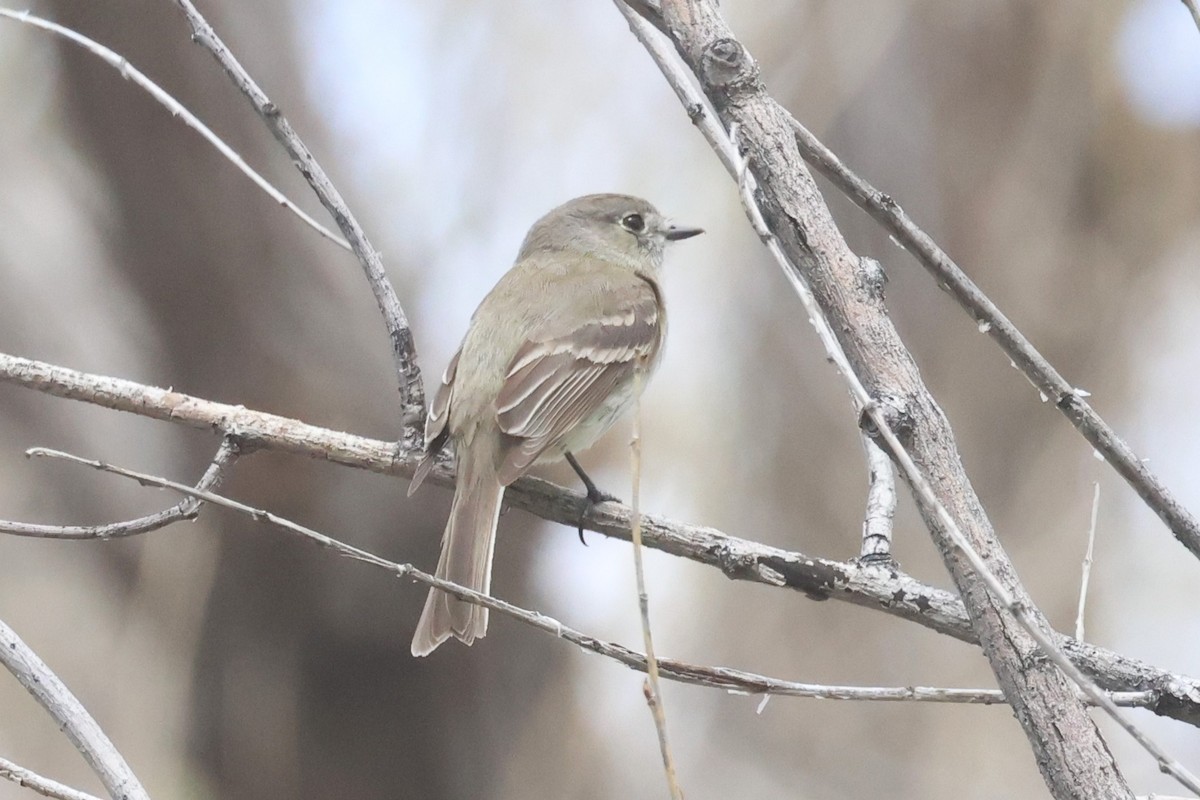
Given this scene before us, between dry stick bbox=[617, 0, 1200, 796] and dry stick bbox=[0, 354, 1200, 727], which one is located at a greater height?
dry stick bbox=[0, 354, 1200, 727]

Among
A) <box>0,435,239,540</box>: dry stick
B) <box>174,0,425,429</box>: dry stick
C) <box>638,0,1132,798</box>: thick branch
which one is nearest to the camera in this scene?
<box>638,0,1132,798</box>: thick branch

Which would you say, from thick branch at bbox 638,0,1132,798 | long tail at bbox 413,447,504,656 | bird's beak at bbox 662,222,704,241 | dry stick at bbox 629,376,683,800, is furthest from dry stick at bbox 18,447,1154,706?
bird's beak at bbox 662,222,704,241

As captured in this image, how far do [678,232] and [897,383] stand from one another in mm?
3018

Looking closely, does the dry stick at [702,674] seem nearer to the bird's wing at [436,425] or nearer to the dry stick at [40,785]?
the dry stick at [40,785]

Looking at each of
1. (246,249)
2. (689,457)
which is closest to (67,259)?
(246,249)

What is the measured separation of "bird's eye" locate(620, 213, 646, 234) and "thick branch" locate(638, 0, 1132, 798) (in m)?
2.65

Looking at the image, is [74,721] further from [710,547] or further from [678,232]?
[678,232]

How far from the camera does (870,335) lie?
1714 millimetres

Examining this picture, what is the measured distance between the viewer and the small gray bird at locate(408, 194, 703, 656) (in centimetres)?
312

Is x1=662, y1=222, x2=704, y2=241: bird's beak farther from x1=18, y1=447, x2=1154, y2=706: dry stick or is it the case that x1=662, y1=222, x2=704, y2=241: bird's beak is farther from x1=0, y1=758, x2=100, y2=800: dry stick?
x1=0, y1=758, x2=100, y2=800: dry stick

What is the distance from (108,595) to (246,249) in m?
1.42

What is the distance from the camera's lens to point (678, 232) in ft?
15.1

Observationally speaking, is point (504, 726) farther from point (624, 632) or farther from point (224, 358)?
point (224, 358)

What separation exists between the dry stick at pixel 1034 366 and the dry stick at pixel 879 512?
2.10 feet
